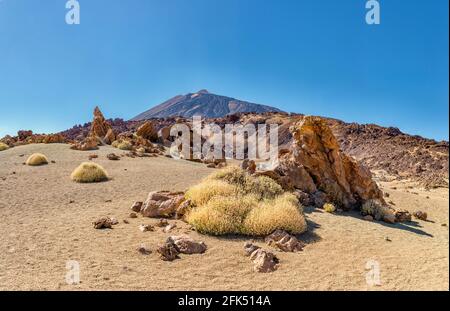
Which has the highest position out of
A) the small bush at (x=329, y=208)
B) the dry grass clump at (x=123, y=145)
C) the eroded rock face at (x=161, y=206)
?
the dry grass clump at (x=123, y=145)

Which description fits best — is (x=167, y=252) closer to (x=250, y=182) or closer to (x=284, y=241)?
(x=284, y=241)

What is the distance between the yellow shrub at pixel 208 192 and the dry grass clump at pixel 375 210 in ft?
14.3

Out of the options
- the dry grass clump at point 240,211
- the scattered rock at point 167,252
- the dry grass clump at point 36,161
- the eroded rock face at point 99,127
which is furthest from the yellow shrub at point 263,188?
the eroded rock face at point 99,127

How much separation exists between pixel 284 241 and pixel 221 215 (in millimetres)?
1619

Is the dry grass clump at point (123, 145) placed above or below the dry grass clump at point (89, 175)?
above

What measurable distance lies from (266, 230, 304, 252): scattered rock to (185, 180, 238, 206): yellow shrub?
81.5 inches

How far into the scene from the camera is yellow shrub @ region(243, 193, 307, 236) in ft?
24.9

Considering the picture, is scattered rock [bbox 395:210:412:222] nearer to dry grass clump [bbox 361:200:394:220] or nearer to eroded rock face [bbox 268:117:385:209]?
dry grass clump [bbox 361:200:394:220]

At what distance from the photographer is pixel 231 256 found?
21.0ft

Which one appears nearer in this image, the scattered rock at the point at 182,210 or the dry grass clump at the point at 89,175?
the scattered rock at the point at 182,210

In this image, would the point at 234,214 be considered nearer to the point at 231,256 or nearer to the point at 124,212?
the point at 231,256

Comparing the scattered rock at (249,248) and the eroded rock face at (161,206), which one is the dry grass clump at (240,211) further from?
the scattered rock at (249,248)

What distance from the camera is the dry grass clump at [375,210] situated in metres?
10.2
